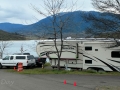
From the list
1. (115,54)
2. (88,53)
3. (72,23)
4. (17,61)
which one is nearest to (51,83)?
(88,53)

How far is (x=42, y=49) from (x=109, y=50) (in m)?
7.17

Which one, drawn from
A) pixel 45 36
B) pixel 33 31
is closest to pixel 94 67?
pixel 45 36

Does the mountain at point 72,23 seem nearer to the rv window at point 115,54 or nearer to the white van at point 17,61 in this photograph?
the white van at point 17,61

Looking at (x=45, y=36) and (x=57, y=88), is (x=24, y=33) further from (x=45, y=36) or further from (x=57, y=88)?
(x=57, y=88)

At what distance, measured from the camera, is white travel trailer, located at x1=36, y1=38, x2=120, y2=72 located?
20.7 meters

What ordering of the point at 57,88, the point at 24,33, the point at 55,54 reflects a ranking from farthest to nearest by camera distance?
the point at 24,33, the point at 55,54, the point at 57,88

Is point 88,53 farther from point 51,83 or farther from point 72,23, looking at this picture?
point 51,83

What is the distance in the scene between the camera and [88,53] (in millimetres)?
21625

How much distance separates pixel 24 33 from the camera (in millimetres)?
25672

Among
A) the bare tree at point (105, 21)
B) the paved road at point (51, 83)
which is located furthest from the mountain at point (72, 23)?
the paved road at point (51, 83)

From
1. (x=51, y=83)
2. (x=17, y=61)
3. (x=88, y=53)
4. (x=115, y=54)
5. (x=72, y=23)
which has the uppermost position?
(x=72, y=23)

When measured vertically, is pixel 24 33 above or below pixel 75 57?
above

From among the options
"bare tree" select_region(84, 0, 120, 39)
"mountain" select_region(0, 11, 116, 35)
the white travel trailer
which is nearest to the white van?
the white travel trailer

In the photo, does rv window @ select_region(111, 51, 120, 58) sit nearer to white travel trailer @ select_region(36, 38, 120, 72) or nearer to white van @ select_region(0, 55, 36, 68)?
white travel trailer @ select_region(36, 38, 120, 72)
